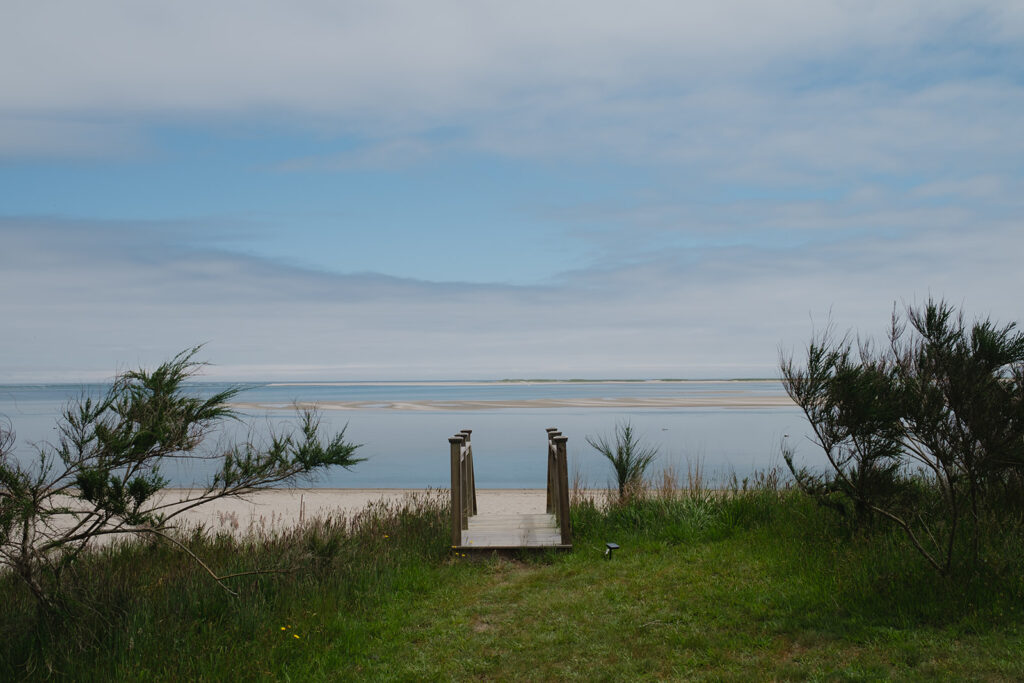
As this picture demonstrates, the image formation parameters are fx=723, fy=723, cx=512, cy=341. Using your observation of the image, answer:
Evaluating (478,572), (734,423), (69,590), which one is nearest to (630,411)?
(734,423)

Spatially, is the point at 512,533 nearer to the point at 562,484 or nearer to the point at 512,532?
the point at 512,532

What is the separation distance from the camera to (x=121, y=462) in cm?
545

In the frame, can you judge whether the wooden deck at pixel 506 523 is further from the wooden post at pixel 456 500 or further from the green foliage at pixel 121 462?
the green foliage at pixel 121 462

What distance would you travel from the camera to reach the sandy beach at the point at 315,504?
13.0 meters

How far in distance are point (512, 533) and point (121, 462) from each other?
5095 millimetres

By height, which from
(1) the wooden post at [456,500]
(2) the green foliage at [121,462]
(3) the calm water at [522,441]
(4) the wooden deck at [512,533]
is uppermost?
(2) the green foliage at [121,462]

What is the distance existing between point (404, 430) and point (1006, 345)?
33.4 meters

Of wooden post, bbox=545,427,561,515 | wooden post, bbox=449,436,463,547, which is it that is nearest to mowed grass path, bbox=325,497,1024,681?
wooden post, bbox=449,436,463,547

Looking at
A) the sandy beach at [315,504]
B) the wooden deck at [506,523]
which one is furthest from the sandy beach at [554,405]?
the wooden deck at [506,523]

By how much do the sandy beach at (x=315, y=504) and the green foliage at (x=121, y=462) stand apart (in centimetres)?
617

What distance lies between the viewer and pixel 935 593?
582 cm

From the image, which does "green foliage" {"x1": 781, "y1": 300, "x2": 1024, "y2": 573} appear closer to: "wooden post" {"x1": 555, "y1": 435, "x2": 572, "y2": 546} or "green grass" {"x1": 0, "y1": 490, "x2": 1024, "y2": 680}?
"green grass" {"x1": 0, "y1": 490, "x2": 1024, "y2": 680}

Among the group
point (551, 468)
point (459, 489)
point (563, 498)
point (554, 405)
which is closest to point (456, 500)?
point (459, 489)

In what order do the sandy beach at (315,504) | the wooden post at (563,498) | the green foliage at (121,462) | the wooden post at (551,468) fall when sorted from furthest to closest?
the sandy beach at (315,504) → the wooden post at (551,468) → the wooden post at (563,498) → the green foliage at (121,462)
